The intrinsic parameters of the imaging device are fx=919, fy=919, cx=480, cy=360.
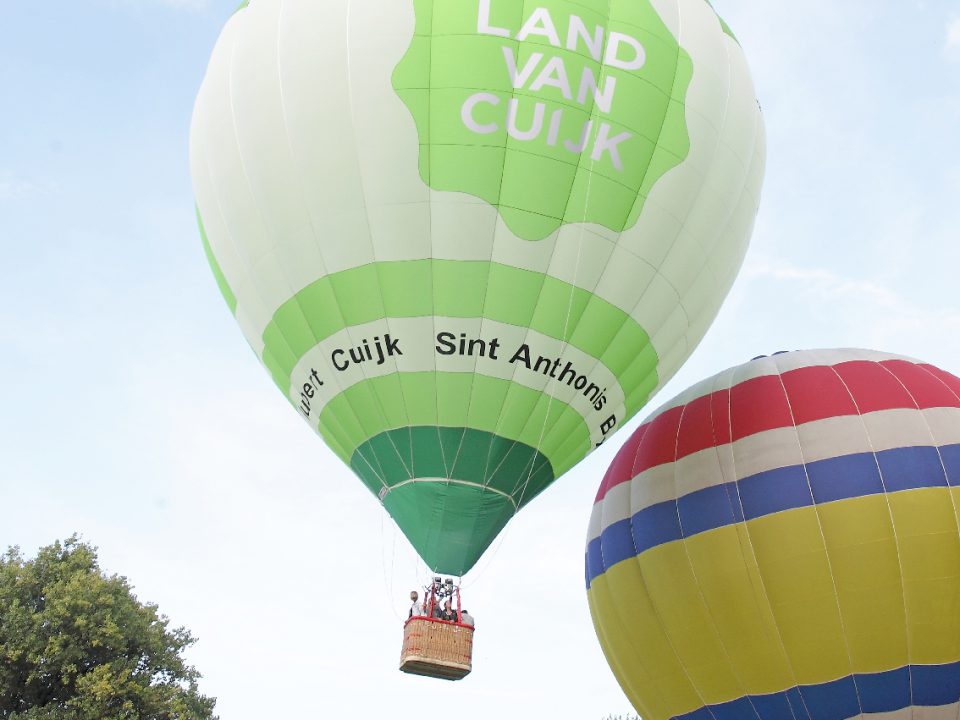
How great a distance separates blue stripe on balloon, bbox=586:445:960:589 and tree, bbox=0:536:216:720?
6.28 metres

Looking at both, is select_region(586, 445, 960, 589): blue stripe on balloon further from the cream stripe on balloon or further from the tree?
the tree

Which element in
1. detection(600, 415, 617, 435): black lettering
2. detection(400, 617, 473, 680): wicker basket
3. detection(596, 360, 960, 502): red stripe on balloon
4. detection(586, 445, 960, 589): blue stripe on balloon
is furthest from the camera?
detection(596, 360, 960, 502): red stripe on balloon

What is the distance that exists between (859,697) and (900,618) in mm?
801

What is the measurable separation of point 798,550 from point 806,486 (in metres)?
0.60

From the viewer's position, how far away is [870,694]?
26.8 ft

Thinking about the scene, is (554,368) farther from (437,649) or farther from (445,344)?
(437,649)

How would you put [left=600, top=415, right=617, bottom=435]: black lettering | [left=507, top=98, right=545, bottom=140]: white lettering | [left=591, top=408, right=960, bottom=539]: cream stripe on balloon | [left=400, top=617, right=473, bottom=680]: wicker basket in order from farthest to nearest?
1. [left=591, top=408, right=960, bottom=539]: cream stripe on balloon
2. [left=600, top=415, right=617, bottom=435]: black lettering
3. [left=507, top=98, right=545, bottom=140]: white lettering
4. [left=400, top=617, right=473, bottom=680]: wicker basket

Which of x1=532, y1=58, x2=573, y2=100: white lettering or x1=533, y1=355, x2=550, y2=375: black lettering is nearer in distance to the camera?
x1=532, y1=58, x2=573, y2=100: white lettering

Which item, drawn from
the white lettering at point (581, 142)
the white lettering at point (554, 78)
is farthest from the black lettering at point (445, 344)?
the white lettering at point (554, 78)

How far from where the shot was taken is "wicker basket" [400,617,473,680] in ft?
22.3

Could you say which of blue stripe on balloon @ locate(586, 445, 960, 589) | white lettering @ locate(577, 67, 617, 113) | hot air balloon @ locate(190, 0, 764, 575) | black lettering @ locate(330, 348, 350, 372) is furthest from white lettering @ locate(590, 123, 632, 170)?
blue stripe on balloon @ locate(586, 445, 960, 589)

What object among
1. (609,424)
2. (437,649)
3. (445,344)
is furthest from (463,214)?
(437,649)

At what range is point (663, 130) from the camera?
7.36m

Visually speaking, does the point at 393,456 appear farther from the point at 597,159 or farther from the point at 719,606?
the point at 719,606
